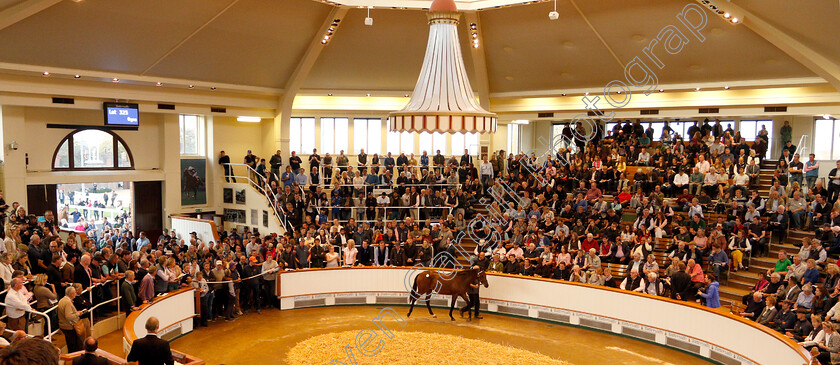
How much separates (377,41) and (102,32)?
24.4 feet

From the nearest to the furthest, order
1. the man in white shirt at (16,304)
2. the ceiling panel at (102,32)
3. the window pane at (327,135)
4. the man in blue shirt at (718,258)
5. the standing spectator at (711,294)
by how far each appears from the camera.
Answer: the man in white shirt at (16,304) < the standing spectator at (711,294) < the man in blue shirt at (718,258) < the ceiling panel at (102,32) < the window pane at (327,135)

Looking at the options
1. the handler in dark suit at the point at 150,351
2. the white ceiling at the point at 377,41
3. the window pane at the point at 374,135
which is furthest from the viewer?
the window pane at the point at 374,135

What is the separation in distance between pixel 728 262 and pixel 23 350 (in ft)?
48.9

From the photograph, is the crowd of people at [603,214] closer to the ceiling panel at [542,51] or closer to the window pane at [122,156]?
the ceiling panel at [542,51]

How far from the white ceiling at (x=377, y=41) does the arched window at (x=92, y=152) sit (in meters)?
3.60

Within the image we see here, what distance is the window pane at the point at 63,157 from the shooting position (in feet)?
64.6

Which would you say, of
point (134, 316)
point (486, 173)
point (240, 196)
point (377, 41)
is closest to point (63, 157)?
point (240, 196)

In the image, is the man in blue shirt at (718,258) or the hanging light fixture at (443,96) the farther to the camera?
the man in blue shirt at (718,258)

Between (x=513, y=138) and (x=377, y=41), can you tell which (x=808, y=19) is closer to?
(x=377, y=41)

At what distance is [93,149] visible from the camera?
809 inches

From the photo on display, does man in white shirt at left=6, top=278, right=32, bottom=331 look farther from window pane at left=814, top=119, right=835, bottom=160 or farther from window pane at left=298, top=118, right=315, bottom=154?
window pane at left=814, top=119, right=835, bottom=160

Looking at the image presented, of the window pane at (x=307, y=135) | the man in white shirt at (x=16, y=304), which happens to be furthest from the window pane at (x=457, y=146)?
the man in white shirt at (x=16, y=304)

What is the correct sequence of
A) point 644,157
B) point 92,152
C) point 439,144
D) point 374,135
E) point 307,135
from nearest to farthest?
point 644,157 < point 92,152 < point 307,135 < point 374,135 < point 439,144

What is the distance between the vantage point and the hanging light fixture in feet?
19.8
